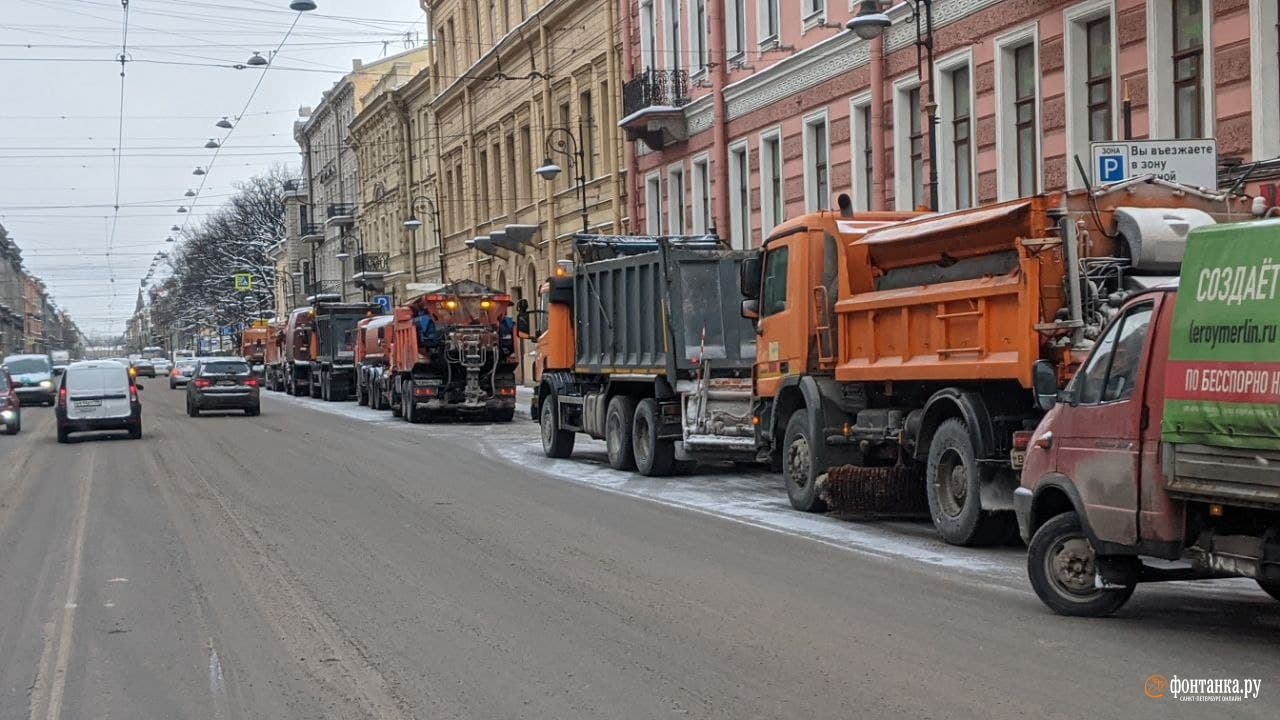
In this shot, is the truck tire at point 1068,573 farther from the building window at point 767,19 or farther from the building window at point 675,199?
the building window at point 675,199

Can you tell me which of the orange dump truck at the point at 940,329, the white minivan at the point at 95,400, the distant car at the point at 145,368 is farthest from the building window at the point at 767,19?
the distant car at the point at 145,368

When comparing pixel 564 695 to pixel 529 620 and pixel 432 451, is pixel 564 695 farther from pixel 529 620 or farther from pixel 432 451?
pixel 432 451

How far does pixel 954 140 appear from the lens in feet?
83.1

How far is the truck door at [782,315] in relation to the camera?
15.6 metres

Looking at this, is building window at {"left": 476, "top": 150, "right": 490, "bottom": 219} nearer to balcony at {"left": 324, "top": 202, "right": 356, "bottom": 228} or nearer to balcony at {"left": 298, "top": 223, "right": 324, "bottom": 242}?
balcony at {"left": 324, "top": 202, "right": 356, "bottom": 228}

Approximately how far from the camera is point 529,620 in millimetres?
9352

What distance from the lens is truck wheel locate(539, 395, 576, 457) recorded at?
24.0 meters

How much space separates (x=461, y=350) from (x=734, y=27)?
9240 millimetres

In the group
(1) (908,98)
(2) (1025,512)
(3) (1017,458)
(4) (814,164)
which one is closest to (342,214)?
(4) (814,164)

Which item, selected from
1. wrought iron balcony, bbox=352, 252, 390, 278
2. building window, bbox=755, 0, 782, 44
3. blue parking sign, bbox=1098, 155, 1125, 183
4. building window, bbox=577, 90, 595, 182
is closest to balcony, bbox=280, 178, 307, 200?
wrought iron balcony, bbox=352, 252, 390, 278

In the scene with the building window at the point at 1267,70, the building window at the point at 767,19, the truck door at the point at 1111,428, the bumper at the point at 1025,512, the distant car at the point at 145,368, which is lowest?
the distant car at the point at 145,368

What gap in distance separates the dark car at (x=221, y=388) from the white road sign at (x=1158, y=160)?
28.6 m

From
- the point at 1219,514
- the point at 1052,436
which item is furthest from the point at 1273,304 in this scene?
the point at 1052,436

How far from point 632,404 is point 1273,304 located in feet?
46.7
